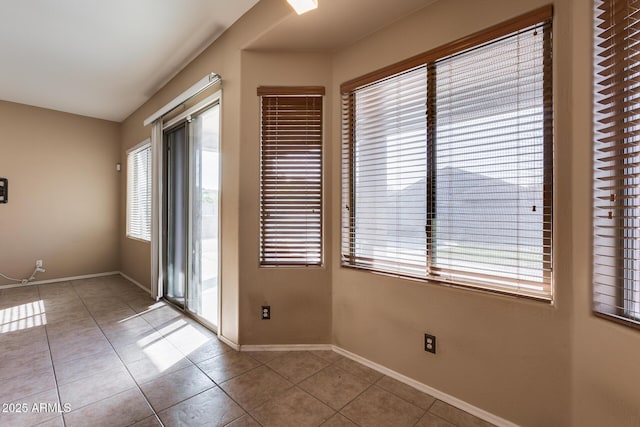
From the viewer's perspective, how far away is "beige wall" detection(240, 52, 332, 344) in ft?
8.16

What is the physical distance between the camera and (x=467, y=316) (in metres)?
1.77

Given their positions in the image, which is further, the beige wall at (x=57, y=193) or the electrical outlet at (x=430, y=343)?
the beige wall at (x=57, y=193)

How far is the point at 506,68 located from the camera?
1676 mm

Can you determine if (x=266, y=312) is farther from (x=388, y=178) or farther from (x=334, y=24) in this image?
(x=334, y=24)

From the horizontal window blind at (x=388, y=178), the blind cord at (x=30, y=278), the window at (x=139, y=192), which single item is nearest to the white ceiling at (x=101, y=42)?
the window at (x=139, y=192)

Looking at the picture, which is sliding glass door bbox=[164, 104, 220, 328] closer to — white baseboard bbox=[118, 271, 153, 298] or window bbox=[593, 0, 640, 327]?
white baseboard bbox=[118, 271, 153, 298]

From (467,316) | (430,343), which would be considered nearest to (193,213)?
(430,343)

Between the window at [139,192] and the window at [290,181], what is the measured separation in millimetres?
2809

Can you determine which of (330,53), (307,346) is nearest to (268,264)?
(307,346)

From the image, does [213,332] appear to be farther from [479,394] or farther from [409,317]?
[479,394]

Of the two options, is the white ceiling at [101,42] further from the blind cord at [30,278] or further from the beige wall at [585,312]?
the blind cord at [30,278]

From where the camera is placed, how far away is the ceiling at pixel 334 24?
1934 mm

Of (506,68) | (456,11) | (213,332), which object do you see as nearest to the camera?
(506,68)

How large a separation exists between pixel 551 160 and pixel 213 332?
10.2 ft
